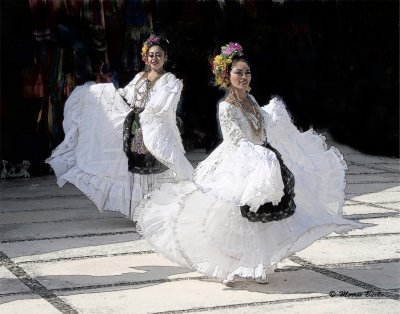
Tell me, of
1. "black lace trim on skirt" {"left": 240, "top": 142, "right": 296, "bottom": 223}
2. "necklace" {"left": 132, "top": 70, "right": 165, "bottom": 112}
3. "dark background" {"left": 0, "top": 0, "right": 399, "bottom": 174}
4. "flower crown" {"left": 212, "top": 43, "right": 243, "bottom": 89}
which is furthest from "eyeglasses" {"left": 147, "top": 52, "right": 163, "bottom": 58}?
"dark background" {"left": 0, "top": 0, "right": 399, "bottom": 174}

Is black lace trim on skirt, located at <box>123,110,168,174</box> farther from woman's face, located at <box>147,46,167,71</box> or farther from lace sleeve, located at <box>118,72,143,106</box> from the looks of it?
woman's face, located at <box>147,46,167,71</box>

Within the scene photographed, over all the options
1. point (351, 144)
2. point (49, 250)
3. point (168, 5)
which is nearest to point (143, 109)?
point (49, 250)

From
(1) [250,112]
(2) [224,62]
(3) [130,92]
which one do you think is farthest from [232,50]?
(3) [130,92]

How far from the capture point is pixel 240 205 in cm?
586

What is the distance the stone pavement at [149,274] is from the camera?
5.69m

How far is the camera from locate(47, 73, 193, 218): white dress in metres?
7.91

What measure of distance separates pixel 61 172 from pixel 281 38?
17.7ft

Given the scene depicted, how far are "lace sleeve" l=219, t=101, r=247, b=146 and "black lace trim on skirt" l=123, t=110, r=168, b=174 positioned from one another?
6.87ft

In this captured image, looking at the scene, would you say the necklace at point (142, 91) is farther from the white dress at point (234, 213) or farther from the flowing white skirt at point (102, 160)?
the white dress at point (234, 213)

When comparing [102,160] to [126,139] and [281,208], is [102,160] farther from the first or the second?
[281,208]

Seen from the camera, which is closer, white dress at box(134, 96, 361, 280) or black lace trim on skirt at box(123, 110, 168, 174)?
white dress at box(134, 96, 361, 280)

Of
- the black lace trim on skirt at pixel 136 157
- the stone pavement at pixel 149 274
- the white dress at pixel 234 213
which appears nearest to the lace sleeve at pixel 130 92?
the black lace trim on skirt at pixel 136 157

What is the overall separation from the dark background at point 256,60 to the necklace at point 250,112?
5.04 meters

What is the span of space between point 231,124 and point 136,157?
2220 mm
